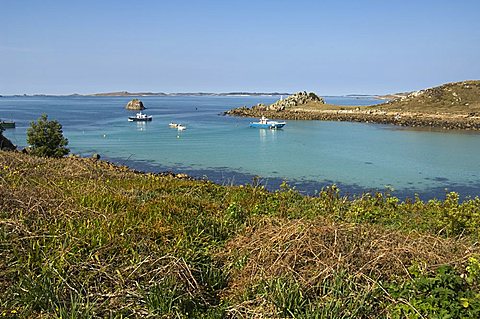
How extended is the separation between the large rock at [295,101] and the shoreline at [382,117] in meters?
3.94

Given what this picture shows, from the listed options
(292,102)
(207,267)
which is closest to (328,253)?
(207,267)

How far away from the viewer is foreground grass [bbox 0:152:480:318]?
157 inches

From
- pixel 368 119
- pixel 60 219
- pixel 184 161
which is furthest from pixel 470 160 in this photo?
pixel 368 119

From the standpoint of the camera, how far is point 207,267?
496cm

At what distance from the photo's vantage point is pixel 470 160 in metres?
30.8

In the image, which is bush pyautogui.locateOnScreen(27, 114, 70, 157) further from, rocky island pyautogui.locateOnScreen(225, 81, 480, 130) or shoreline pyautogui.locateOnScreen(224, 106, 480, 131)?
rocky island pyautogui.locateOnScreen(225, 81, 480, 130)

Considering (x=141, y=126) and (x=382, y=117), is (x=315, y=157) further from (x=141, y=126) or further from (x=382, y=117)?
(x=382, y=117)

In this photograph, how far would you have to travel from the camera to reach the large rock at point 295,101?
94.8 m

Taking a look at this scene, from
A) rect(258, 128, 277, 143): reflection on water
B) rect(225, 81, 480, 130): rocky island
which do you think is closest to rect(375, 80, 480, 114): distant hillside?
rect(225, 81, 480, 130): rocky island

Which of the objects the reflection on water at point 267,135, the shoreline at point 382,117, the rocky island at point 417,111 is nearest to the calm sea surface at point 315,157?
the reflection on water at point 267,135

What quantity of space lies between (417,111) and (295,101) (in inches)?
1306

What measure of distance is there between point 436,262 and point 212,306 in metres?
2.69

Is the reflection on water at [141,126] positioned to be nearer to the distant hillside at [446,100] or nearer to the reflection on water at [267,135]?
the reflection on water at [267,135]

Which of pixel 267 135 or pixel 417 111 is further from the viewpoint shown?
pixel 417 111
